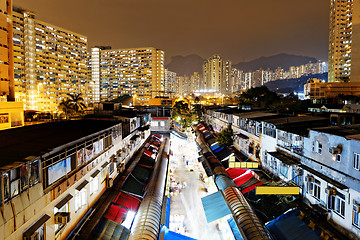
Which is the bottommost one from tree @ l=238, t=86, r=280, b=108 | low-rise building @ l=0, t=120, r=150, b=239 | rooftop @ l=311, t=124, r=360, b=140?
low-rise building @ l=0, t=120, r=150, b=239

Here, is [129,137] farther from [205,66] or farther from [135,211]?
[205,66]

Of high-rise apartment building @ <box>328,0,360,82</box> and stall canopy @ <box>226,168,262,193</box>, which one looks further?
high-rise apartment building @ <box>328,0,360,82</box>

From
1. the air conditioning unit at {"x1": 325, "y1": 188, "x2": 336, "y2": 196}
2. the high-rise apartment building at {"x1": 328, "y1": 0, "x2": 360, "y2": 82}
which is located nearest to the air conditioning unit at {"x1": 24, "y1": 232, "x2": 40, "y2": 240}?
the air conditioning unit at {"x1": 325, "y1": 188, "x2": 336, "y2": 196}

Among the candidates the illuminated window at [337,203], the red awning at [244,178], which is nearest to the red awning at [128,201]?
the red awning at [244,178]

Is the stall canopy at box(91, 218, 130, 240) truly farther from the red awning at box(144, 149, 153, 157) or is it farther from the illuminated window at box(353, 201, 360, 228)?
the red awning at box(144, 149, 153, 157)

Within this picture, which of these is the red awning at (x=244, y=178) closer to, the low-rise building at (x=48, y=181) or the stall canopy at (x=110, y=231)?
the low-rise building at (x=48, y=181)

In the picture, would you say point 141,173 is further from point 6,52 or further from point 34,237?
point 6,52

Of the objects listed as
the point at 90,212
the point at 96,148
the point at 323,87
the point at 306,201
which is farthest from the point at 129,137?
the point at 323,87
